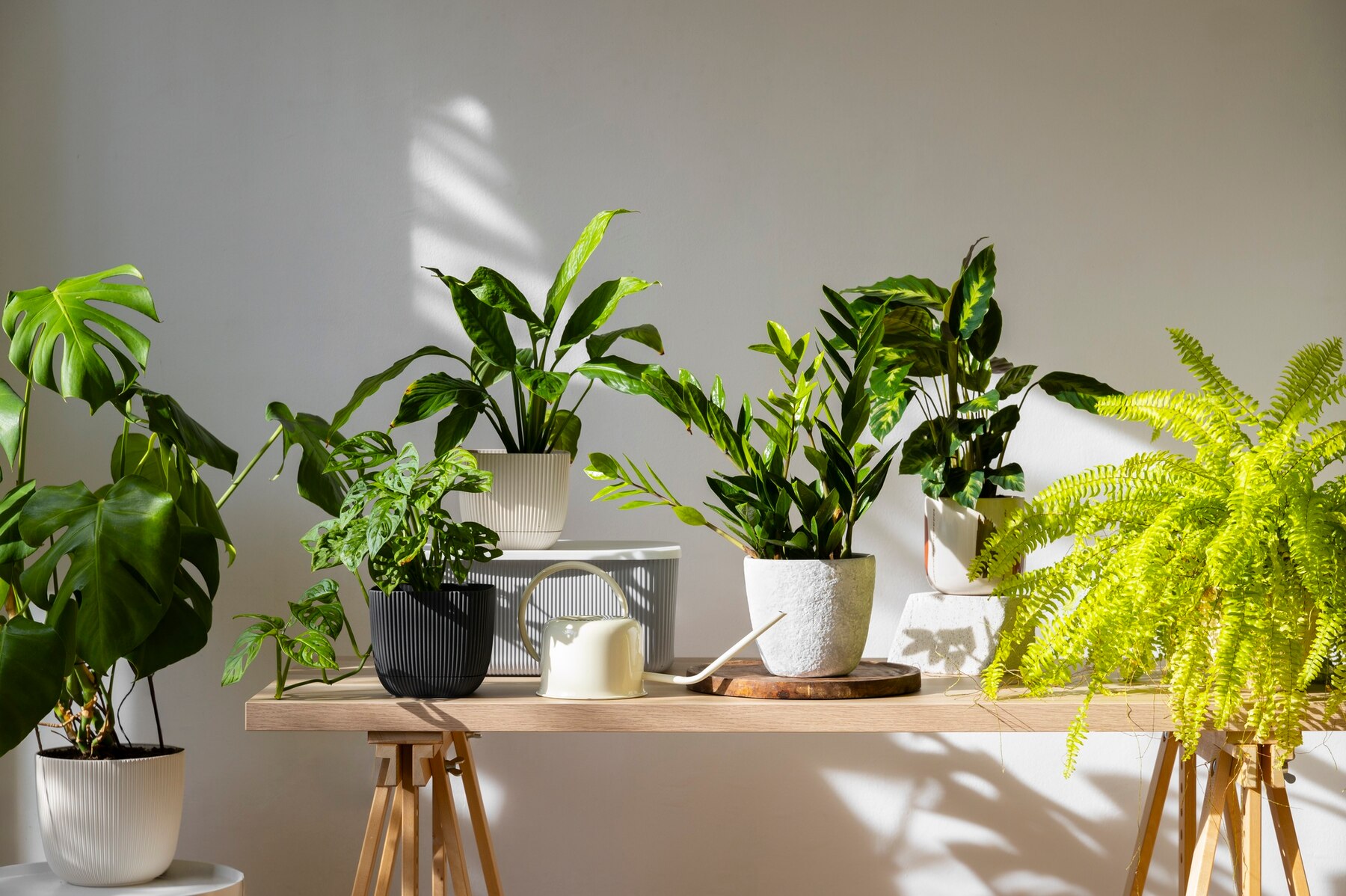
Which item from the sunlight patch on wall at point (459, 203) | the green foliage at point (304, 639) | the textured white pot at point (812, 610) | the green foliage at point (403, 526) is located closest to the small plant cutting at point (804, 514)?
the textured white pot at point (812, 610)

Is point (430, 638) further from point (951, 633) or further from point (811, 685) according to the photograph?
point (951, 633)

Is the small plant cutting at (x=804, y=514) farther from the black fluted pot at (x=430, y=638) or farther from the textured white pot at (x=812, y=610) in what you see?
the black fluted pot at (x=430, y=638)

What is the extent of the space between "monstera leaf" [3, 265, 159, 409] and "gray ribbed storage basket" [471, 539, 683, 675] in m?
0.58

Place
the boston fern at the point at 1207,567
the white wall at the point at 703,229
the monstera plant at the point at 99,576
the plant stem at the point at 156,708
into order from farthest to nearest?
the white wall at the point at 703,229
the plant stem at the point at 156,708
the monstera plant at the point at 99,576
the boston fern at the point at 1207,567

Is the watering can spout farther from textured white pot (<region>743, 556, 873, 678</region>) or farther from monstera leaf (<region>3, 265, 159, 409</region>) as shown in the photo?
monstera leaf (<region>3, 265, 159, 409</region>)

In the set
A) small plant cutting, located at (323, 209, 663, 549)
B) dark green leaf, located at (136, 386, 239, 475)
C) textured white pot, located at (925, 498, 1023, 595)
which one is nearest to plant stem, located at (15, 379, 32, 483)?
dark green leaf, located at (136, 386, 239, 475)

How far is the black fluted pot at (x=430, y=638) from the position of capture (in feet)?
4.92

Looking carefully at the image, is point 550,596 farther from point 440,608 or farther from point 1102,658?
point 1102,658

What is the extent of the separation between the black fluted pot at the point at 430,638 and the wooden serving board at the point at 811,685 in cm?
33

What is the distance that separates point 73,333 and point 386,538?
53 cm

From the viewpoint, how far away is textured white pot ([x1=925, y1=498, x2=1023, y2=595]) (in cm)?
169

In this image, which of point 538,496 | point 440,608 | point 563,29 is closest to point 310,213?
point 563,29

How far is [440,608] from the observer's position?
1.50 meters

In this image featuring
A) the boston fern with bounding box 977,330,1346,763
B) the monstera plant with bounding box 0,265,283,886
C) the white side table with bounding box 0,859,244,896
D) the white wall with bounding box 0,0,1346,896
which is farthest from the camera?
the white wall with bounding box 0,0,1346,896
